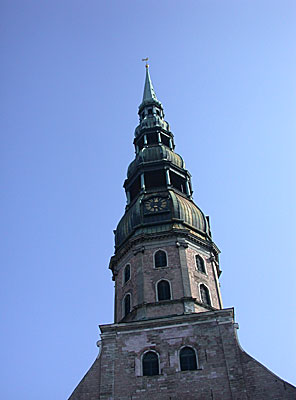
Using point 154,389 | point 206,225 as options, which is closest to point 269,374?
point 154,389

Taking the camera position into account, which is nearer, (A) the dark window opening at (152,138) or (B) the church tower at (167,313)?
(B) the church tower at (167,313)

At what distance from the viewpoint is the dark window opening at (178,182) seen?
36.1 m

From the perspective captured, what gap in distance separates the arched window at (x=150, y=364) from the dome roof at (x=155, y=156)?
14440mm

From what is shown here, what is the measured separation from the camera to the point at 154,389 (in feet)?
79.1

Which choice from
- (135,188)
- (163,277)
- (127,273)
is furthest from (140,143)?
(163,277)

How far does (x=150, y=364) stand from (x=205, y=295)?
5598 mm

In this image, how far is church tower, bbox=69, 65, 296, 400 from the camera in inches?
945

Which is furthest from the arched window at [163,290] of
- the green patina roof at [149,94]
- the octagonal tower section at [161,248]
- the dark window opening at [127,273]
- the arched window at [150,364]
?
the green patina roof at [149,94]

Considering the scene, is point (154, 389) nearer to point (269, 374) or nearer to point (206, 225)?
point (269, 374)

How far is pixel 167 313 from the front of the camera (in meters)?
27.4

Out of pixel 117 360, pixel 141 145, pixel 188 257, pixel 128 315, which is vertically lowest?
pixel 117 360

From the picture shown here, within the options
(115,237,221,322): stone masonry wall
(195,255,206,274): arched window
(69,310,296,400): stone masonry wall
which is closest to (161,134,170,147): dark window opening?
(115,237,221,322): stone masonry wall

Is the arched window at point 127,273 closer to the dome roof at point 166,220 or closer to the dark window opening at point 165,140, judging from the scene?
the dome roof at point 166,220

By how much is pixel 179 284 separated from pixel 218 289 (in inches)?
119
